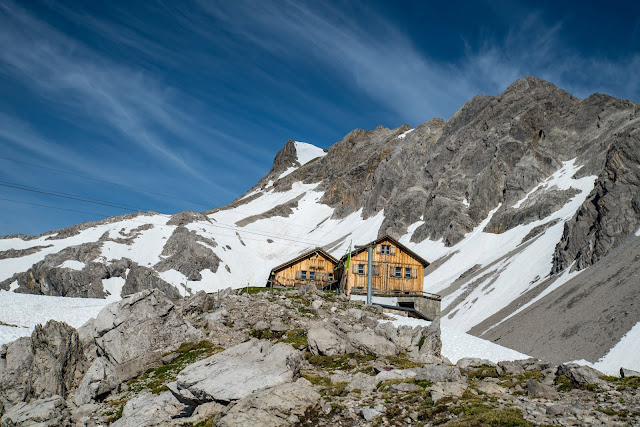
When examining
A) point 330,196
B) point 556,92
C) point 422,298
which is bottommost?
point 422,298

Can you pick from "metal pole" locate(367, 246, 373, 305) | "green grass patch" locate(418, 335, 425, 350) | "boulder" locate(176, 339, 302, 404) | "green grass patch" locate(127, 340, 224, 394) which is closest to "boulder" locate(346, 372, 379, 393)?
"boulder" locate(176, 339, 302, 404)

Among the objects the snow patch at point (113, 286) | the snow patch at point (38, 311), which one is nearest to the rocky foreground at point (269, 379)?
the snow patch at point (38, 311)

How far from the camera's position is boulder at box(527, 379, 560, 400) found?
14.5 metres

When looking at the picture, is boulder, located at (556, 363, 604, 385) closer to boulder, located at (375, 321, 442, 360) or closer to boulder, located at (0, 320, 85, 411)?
boulder, located at (375, 321, 442, 360)

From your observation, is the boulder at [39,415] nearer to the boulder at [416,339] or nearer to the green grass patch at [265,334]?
the green grass patch at [265,334]

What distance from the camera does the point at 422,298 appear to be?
4978cm

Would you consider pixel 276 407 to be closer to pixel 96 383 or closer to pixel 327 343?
pixel 327 343

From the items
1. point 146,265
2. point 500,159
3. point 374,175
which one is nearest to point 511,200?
point 500,159

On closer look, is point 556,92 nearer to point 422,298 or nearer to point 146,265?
point 422,298

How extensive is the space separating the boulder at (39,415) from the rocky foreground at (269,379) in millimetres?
53

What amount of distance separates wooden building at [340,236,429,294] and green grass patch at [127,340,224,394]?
2827cm

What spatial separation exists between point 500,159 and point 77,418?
430ft

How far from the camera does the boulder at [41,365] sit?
22.2m

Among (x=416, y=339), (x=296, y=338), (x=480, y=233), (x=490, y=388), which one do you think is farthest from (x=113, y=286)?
(x=490, y=388)
